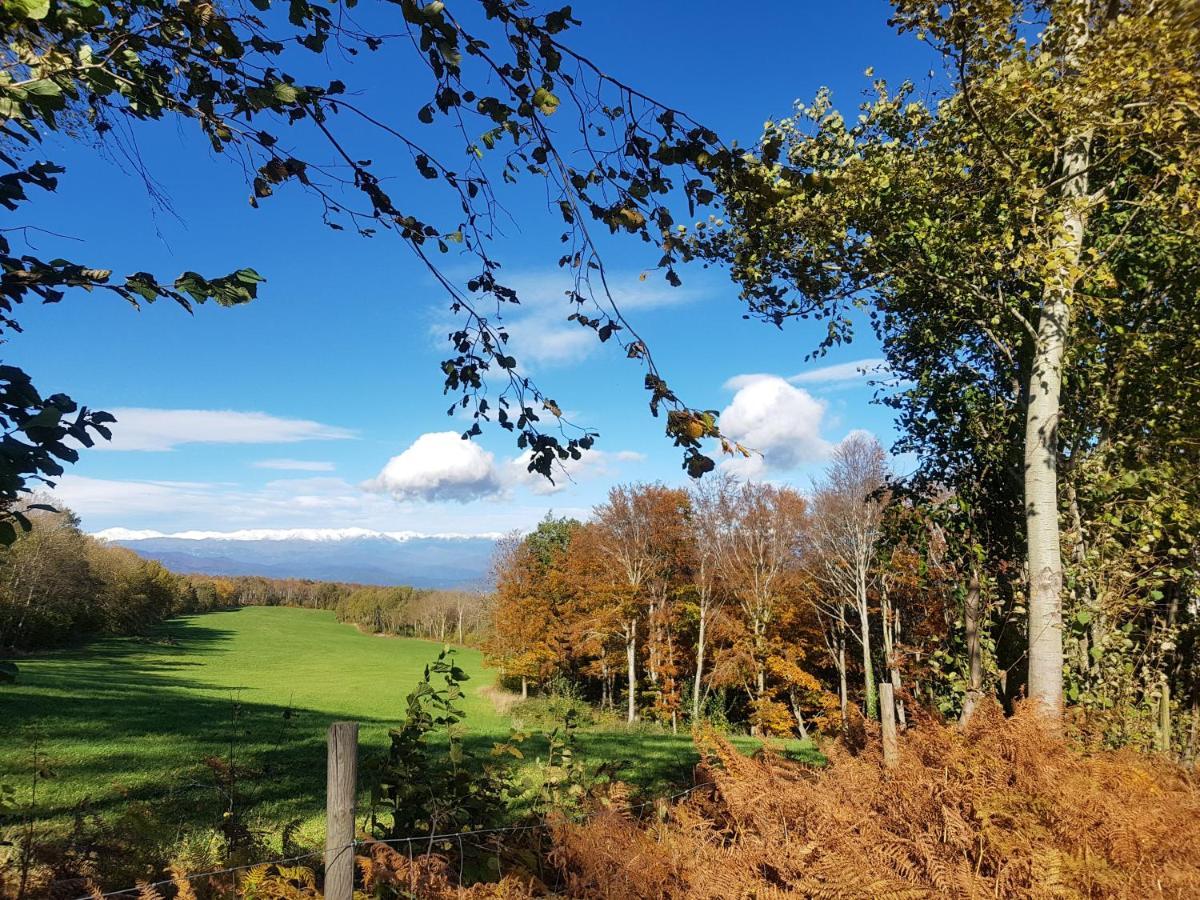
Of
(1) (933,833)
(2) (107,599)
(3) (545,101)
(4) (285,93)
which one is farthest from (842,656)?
(2) (107,599)

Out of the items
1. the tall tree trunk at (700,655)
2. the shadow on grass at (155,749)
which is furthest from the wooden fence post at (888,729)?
the tall tree trunk at (700,655)

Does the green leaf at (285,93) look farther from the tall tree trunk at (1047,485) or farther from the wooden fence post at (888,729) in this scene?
the tall tree trunk at (1047,485)

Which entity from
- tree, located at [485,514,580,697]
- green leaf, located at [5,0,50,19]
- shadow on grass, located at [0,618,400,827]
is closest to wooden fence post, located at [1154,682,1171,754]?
shadow on grass, located at [0,618,400,827]

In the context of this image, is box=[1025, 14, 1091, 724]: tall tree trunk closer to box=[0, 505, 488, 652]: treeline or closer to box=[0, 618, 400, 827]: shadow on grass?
box=[0, 618, 400, 827]: shadow on grass

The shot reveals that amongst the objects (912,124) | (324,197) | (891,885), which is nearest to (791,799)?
(891,885)

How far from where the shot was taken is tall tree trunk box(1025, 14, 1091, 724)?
5281mm

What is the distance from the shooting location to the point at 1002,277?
20.0 ft

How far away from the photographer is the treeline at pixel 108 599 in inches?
1481

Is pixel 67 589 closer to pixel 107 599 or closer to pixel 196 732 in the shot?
pixel 107 599

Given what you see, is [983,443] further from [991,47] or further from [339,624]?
[339,624]

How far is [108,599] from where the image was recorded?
159 ft

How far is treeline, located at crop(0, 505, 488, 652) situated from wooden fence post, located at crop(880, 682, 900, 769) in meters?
11.6

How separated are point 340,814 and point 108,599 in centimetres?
5972

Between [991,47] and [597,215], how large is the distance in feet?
15.7
